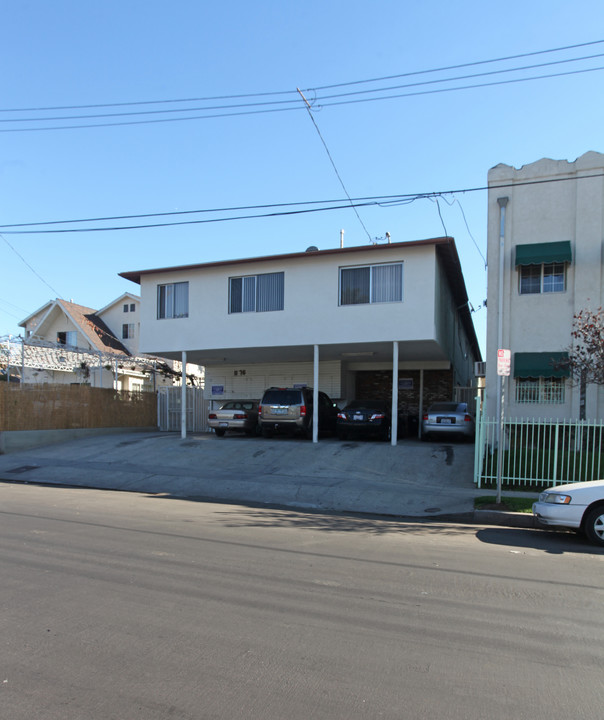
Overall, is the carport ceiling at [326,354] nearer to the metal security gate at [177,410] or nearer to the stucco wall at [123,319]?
the metal security gate at [177,410]

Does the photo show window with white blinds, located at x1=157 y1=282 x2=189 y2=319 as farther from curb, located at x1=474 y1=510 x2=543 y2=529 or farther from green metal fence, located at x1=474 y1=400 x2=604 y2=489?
curb, located at x1=474 y1=510 x2=543 y2=529

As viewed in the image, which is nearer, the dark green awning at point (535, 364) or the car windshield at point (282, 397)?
the dark green awning at point (535, 364)

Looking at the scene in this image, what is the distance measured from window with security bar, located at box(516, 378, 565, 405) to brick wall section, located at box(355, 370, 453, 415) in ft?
22.3

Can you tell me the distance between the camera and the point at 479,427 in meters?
12.4

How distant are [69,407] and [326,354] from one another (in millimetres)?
9938

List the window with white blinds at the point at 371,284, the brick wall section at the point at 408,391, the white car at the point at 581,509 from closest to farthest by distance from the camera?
the white car at the point at 581,509, the window with white blinds at the point at 371,284, the brick wall section at the point at 408,391

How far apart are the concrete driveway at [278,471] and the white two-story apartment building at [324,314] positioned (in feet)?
7.93

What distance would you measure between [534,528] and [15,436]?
16.8m

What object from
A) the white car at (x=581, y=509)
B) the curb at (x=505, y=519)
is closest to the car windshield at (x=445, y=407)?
the curb at (x=505, y=519)

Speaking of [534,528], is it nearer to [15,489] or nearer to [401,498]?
[401,498]

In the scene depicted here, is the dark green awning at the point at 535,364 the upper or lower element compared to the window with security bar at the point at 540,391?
upper

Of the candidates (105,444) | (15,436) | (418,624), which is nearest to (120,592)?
(418,624)

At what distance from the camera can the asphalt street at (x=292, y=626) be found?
3396mm

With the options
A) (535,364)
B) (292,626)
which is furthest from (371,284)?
(292,626)
